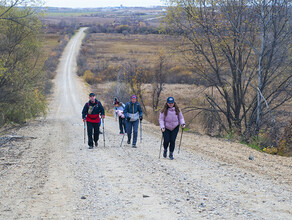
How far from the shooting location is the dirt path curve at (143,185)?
654cm

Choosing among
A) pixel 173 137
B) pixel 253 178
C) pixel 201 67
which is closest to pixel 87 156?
pixel 173 137

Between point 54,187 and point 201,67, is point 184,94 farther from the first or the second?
point 54,187

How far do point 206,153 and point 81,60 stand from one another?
201 feet

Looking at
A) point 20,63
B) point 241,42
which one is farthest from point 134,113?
point 20,63

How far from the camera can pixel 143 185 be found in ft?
26.7

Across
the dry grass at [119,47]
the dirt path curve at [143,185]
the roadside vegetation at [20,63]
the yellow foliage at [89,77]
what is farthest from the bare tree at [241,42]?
the dry grass at [119,47]

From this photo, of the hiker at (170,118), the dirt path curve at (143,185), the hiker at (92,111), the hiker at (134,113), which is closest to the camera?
the dirt path curve at (143,185)

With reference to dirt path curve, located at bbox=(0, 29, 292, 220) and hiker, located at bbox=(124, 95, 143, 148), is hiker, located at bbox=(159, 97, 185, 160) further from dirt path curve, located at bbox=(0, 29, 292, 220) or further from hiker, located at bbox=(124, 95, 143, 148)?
hiker, located at bbox=(124, 95, 143, 148)

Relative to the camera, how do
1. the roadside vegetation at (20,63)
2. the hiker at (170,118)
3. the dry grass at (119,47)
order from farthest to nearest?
1. the dry grass at (119,47)
2. the roadside vegetation at (20,63)
3. the hiker at (170,118)

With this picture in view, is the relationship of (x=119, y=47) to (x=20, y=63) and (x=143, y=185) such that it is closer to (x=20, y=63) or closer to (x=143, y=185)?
(x=20, y=63)

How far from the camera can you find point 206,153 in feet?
40.7

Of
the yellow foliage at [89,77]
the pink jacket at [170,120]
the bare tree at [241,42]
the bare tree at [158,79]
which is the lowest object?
the yellow foliage at [89,77]

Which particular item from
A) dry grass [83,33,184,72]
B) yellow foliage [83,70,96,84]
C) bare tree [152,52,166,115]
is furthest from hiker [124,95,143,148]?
dry grass [83,33,184,72]

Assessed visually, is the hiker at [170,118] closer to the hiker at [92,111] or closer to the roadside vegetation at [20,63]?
the hiker at [92,111]
